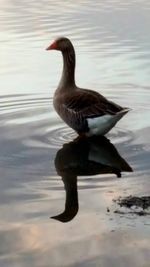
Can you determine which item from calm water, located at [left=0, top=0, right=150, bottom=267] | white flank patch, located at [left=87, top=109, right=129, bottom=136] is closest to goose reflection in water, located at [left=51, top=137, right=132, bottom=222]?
calm water, located at [left=0, top=0, right=150, bottom=267]

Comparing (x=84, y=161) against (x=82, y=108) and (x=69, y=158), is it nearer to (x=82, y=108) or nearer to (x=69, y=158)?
(x=69, y=158)

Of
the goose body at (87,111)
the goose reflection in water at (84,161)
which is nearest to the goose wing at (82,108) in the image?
the goose body at (87,111)

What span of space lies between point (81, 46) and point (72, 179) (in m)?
7.67

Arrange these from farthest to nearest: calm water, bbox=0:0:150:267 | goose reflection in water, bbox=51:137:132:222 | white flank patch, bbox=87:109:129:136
Answer: white flank patch, bbox=87:109:129:136 < goose reflection in water, bbox=51:137:132:222 < calm water, bbox=0:0:150:267

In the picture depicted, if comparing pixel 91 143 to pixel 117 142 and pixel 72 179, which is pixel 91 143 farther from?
Answer: pixel 72 179

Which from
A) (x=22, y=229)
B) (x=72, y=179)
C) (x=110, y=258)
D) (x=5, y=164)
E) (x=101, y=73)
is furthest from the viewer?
(x=101, y=73)

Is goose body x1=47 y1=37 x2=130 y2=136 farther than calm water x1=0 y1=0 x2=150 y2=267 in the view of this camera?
Yes

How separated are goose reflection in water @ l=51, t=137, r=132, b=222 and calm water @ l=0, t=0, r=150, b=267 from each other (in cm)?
1

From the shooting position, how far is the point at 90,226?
21.0 feet

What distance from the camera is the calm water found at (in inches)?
236

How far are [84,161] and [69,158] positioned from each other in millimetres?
221

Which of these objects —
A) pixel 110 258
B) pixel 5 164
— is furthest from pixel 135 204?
pixel 5 164

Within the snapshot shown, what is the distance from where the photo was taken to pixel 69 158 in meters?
8.55

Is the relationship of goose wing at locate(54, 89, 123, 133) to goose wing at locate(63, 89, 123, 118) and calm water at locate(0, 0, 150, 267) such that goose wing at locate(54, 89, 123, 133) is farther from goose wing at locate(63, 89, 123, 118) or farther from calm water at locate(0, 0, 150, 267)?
calm water at locate(0, 0, 150, 267)
